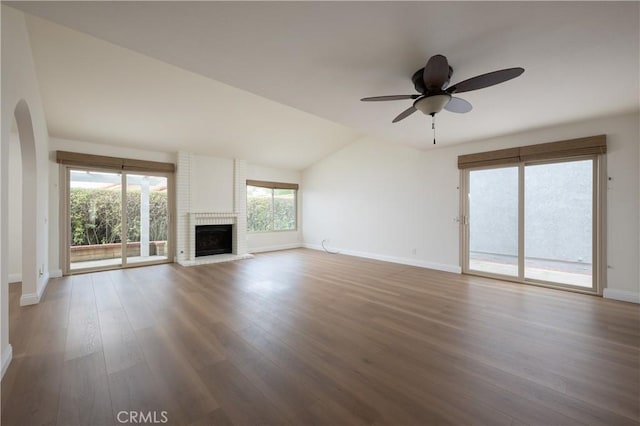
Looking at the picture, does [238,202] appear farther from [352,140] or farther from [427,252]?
[427,252]

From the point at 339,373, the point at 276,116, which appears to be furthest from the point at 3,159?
the point at 276,116

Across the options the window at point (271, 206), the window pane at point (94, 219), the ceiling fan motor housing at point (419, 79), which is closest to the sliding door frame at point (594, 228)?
the ceiling fan motor housing at point (419, 79)

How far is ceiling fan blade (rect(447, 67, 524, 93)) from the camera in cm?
187

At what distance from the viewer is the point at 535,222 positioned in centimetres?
435

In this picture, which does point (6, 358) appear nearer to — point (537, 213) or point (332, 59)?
point (332, 59)

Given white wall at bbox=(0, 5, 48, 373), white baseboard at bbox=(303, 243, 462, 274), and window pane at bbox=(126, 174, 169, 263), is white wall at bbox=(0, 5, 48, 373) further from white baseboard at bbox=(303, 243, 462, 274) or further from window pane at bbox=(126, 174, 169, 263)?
white baseboard at bbox=(303, 243, 462, 274)

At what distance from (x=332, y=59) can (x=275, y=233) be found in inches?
254

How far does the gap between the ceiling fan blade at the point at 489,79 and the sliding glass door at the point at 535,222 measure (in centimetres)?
319

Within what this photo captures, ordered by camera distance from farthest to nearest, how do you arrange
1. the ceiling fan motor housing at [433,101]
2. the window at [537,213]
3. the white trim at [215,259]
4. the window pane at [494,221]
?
the white trim at [215,259], the window pane at [494,221], the window at [537,213], the ceiling fan motor housing at [433,101]

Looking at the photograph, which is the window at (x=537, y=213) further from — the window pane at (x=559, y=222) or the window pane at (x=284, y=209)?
the window pane at (x=284, y=209)

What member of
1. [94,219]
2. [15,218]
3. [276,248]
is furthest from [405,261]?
[15,218]

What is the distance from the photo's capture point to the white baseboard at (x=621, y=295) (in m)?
3.51

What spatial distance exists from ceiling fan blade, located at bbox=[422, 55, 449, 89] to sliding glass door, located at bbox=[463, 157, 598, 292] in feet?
11.1

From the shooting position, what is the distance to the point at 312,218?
8484 millimetres
